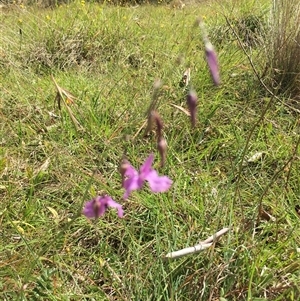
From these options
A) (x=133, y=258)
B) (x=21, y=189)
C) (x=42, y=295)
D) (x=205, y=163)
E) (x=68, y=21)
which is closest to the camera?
(x=42, y=295)

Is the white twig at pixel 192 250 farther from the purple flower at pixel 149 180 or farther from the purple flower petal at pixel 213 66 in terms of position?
the purple flower petal at pixel 213 66

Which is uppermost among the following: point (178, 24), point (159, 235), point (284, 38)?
point (284, 38)

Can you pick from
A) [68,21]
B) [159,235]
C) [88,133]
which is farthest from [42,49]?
[159,235]

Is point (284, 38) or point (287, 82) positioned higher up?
point (284, 38)

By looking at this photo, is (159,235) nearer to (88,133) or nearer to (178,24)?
(88,133)

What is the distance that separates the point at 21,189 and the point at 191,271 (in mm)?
800

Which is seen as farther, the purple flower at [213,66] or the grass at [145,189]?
the grass at [145,189]

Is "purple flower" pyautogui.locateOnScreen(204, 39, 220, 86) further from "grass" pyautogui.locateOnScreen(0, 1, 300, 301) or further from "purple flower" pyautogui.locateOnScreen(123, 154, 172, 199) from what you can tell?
"grass" pyautogui.locateOnScreen(0, 1, 300, 301)

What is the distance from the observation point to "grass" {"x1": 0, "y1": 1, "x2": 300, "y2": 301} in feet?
4.20

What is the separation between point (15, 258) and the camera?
1326mm

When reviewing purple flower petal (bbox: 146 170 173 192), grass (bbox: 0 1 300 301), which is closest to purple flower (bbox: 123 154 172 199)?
purple flower petal (bbox: 146 170 173 192)

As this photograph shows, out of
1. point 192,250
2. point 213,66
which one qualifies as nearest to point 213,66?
point 213,66

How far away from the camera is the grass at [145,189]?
1281 mm

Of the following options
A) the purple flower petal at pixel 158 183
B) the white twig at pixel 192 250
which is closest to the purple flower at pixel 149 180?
the purple flower petal at pixel 158 183
